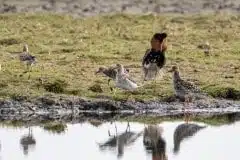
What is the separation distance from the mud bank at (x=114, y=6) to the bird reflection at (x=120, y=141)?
49.1 ft

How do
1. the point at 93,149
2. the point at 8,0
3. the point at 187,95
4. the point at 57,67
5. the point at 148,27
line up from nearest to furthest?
the point at 93,149, the point at 187,95, the point at 57,67, the point at 148,27, the point at 8,0

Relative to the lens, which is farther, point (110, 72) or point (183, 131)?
point (110, 72)

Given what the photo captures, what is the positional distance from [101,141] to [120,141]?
33 cm

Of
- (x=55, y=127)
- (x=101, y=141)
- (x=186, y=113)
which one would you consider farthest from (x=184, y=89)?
(x=101, y=141)

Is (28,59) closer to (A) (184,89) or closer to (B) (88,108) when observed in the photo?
(B) (88,108)

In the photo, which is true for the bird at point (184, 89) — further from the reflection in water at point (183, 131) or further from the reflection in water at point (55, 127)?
the reflection in water at point (55, 127)

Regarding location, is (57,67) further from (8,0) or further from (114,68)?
(8,0)

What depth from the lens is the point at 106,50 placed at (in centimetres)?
2759

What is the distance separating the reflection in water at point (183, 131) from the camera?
19.2m

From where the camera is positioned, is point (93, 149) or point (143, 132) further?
point (143, 132)

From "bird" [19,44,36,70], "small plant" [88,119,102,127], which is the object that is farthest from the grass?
"small plant" [88,119,102,127]

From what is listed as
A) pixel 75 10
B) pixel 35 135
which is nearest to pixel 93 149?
pixel 35 135

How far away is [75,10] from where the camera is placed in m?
35.3

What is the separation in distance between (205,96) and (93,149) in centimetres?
523
